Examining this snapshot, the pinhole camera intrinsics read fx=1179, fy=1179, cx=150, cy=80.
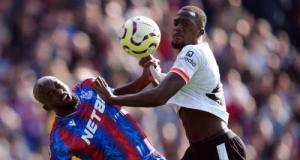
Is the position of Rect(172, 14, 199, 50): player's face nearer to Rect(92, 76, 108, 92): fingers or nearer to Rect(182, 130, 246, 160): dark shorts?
Rect(92, 76, 108, 92): fingers

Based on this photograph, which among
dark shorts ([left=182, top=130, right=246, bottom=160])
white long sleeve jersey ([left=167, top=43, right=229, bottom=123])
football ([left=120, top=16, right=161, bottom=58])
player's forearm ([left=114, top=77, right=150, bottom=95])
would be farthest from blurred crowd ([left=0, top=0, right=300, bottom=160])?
Answer: white long sleeve jersey ([left=167, top=43, right=229, bottom=123])

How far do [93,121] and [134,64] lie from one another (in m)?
6.37

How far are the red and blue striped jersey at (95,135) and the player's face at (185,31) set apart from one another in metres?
0.88

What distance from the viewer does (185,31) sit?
1053 cm

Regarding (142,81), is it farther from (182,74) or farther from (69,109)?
(182,74)

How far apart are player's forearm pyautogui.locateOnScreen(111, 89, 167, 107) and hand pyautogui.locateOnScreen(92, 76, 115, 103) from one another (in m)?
0.20

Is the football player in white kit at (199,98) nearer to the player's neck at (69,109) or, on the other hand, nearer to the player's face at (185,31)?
the player's face at (185,31)

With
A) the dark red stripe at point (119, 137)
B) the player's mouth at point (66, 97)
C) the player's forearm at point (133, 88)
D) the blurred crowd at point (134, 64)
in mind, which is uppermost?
the player's mouth at point (66, 97)

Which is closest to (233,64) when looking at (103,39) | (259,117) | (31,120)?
(259,117)

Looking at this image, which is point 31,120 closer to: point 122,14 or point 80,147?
point 122,14

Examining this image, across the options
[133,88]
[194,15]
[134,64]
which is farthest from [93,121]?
[134,64]

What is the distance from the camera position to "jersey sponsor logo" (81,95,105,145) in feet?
34.9

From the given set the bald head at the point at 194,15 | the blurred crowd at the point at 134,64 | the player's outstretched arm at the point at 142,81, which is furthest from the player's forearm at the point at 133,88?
→ the blurred crowd at the point at 134,64

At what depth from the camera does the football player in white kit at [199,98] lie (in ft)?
34.2
